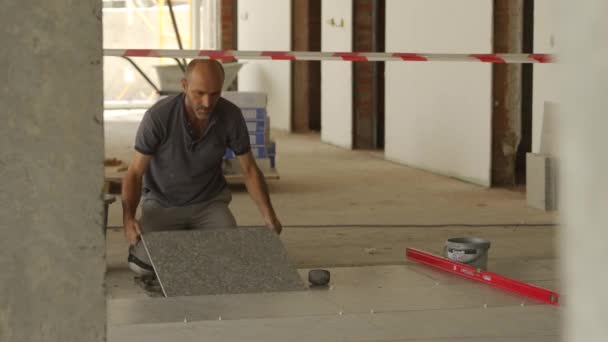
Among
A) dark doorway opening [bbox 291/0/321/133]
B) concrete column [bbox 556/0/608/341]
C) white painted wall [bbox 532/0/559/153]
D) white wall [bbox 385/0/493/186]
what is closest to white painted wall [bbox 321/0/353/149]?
white wall [bbox 385/0/493/186]

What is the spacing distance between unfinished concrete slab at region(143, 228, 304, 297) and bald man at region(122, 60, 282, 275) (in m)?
0.16

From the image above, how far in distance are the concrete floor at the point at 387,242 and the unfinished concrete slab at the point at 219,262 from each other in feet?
0.57

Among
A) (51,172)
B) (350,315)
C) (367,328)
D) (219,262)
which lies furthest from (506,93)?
(51,172)

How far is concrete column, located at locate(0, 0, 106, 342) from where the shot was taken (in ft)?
8.47

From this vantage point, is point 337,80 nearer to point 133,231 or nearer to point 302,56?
point 302,56

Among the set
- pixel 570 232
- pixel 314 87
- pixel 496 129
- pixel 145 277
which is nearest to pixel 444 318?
pixel 145 277

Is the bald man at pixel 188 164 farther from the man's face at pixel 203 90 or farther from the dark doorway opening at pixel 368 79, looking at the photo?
the dark doorway opening at pixel 368 79

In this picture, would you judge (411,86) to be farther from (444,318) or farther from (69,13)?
(69,13)

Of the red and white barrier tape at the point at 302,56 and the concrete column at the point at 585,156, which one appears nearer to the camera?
the concrete column at the point at 585,156

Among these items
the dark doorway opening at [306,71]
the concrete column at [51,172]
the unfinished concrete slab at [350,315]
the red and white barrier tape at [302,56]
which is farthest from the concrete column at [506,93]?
the concrete column at [51,172]

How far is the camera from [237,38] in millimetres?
18391

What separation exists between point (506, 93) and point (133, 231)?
478 cm

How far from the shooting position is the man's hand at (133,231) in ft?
17.8

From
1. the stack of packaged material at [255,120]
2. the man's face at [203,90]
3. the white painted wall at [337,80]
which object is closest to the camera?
the man's face at [203,90]
